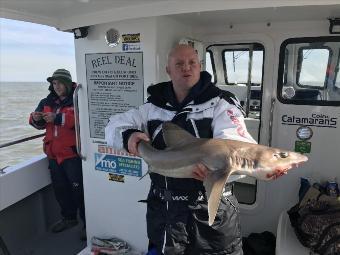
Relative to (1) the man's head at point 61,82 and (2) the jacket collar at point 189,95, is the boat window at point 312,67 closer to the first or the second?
(2) the jacket collar at point 189,95

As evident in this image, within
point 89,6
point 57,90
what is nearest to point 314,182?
point 89,6

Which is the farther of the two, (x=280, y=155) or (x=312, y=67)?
(x=312, y=67)

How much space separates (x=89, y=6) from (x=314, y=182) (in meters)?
2.79

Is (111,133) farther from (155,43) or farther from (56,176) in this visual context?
(56,176)

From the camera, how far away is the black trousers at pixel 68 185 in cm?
416

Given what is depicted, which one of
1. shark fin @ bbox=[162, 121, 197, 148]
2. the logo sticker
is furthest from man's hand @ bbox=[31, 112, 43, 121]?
the logo sticker

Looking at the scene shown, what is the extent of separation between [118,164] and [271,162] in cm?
200

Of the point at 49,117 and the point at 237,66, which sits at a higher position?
the point at 237,66

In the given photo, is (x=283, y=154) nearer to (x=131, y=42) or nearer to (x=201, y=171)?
(x=201, y=171)

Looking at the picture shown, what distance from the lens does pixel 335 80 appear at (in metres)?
3.42

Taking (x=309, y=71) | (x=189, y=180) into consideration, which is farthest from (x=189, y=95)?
(x=309, y=71)

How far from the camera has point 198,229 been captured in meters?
2.20

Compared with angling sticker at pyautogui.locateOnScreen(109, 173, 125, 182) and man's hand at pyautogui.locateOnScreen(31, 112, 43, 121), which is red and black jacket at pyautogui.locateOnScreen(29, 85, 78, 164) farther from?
angling sticker at pyautogui.locateOnScreen(109, 173, 125, 182)

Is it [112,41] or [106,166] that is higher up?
[112,41]
